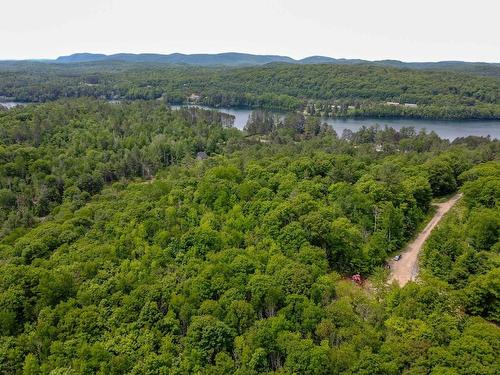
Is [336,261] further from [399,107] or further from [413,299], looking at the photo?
[399,107]

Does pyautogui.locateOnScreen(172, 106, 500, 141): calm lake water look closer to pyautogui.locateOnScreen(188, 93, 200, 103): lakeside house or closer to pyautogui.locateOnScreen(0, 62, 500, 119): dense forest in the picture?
pyautogui.locateOnScreen(0, 62, 500, 119): dense forest

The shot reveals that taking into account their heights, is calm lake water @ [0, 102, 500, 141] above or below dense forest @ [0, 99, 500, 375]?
above

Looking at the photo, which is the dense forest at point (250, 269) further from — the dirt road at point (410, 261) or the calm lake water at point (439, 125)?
the calm lake water at point (439, 125)

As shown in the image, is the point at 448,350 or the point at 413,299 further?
the point at 413,299

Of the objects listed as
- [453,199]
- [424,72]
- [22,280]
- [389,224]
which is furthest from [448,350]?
[424,72]

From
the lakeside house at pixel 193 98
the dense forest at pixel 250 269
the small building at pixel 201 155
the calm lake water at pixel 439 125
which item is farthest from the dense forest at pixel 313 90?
the dense forest at pixel 250 269

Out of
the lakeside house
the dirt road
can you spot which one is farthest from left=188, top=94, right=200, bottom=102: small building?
the dirt road

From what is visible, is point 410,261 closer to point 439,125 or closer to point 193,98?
point 439,125
